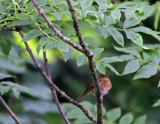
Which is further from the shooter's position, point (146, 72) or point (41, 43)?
point (146, 72)

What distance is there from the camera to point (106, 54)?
6.24 meters

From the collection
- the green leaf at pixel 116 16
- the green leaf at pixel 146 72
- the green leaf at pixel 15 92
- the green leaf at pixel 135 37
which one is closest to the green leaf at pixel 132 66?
the green leaf at pixel 146 72

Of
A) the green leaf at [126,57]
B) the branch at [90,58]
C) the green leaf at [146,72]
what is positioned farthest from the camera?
the green leaf at [126,57]

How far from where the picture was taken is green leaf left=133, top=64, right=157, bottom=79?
2.88 meters

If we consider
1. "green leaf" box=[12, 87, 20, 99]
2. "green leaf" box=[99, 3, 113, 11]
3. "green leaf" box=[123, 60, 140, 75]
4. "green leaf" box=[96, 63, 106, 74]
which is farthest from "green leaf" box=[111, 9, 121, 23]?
"green leaf" box=[12, 87, 20, 99]

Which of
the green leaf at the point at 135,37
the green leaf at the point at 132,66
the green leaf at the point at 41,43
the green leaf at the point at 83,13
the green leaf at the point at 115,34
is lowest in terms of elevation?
the green leaf at the point at 132,66

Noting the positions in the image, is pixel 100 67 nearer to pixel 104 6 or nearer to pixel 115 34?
pixel 115 34

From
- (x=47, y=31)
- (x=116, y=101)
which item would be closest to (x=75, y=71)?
(x=116, y=101)

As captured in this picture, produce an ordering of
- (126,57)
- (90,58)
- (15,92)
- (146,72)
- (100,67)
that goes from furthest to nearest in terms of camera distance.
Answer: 1. (126,57)
2. (146,72)
3. (15,92)
4. (100,67)
5. (90,58)

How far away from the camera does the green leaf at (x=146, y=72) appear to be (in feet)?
9.45

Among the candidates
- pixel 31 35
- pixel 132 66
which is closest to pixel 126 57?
pixel 132 66

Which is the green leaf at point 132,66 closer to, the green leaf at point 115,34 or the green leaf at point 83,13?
the green leaf at point 115,34

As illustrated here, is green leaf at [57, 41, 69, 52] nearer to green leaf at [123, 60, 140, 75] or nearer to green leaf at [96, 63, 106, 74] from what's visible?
green leaf at [96, 63, 106, 74]

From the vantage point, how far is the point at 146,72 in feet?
9.55
